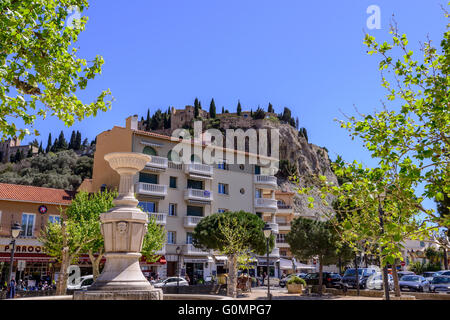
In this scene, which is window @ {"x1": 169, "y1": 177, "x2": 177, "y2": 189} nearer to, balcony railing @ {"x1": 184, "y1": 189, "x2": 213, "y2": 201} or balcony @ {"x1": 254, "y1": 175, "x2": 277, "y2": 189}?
balcony railing @ {"x1": 184, "y1": 189, "x2": 213, "y2": 201}

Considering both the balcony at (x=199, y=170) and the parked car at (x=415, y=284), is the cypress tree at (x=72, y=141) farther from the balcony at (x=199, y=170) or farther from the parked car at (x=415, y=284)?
the parked car at (x=415, y=284)

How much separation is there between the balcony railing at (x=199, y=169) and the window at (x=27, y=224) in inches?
607

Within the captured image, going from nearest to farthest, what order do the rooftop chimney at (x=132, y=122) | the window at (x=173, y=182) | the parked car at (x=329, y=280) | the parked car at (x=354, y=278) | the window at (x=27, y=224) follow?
the parked car at (x=354, y=278) → the window at (x=27, y=224) → the parked car at (x=329, y=280) → the window at (x=173, y=182) → the rooftop chimney at (x=132, y=122)

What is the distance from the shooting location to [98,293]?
1026 cm

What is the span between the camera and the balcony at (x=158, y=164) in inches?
1607

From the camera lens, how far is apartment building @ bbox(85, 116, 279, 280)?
134ft

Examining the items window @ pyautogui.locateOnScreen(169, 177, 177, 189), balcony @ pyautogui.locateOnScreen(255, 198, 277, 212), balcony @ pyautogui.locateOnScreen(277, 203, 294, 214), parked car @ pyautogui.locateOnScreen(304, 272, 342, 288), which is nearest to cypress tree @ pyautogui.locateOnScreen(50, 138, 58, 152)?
balcony @ pyautogui.locateOnScreen(277, 203, 294, 214)

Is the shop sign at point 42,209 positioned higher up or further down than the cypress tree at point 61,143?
further down

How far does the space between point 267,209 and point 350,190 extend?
39.7 m

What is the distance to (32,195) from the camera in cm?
3659

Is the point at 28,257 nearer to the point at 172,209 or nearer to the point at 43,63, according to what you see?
the point at 172,209

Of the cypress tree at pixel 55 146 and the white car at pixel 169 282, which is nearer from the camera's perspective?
the white car at pixel 169 282

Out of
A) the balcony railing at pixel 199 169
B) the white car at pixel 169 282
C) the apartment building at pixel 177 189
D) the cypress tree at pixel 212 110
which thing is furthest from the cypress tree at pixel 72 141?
the white car at pixel 169 282
